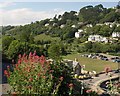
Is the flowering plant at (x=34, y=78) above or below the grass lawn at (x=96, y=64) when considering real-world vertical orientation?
above

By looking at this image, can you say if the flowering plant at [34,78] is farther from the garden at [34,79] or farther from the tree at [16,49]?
the tree at [16,49]

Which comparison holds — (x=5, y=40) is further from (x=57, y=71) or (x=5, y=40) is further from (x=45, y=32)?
(x=45, y=32)

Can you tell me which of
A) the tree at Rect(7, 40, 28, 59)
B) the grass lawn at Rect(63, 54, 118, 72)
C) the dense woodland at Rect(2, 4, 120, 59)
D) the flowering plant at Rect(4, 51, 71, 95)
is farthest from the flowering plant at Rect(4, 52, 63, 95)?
the grass lawn at Rect(63, 54, 118, 72)

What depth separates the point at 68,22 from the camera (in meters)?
107

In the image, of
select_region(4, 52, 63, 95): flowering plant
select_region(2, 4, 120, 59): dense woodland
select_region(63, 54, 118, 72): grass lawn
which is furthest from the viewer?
select_region(2, 4, 120, 59): dense woodland

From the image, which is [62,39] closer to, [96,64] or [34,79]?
[96,64]

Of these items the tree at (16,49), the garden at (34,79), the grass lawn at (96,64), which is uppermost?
the tree at (16,49)

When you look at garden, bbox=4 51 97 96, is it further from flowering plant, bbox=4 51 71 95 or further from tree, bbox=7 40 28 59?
tree, bbox=7 40 28 59

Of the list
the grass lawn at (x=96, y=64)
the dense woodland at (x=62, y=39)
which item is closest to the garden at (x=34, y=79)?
the dense woodland at (x=62, y=39)

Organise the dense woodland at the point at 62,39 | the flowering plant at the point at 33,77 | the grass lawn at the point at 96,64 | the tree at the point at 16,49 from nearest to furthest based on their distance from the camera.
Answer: the flowering plant at the point at 33,77
the tree at the point at 16,49
the grass lawn at the point at 96,64
the dense woodland at the point at 62,39

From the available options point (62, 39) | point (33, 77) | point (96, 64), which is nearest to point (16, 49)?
point (96, 64)

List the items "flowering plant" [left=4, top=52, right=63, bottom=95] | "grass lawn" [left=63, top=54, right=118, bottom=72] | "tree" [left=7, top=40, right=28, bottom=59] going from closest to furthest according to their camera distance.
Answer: "flowering plant" [left=4, top=52, right=63, bottom=95] < "tree" [left=7, top=40, right=28, bottom=59] < "grass lawn" [left=63, top=54, right=118, bottom=72]

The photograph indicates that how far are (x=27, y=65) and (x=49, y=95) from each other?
79 centimetres

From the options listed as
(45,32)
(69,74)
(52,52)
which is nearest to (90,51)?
(52,52)
